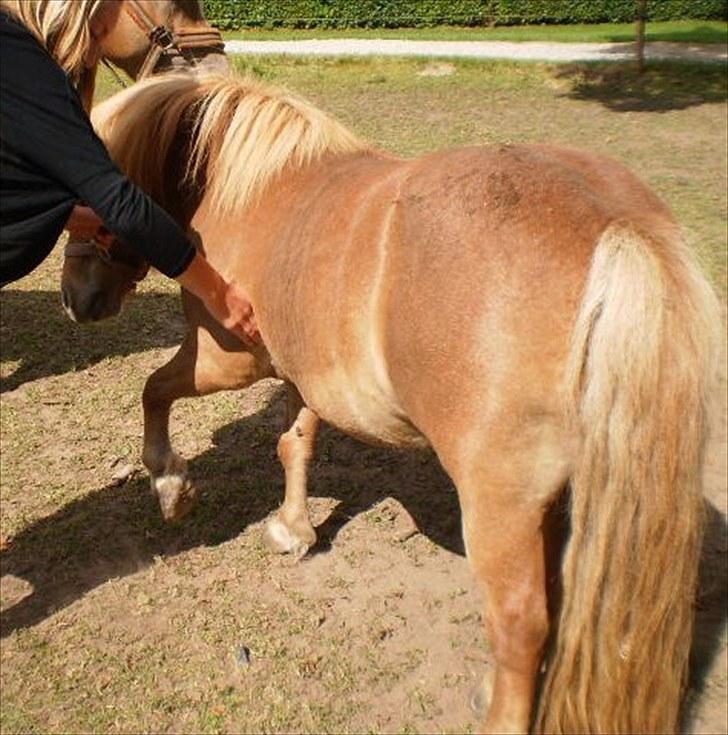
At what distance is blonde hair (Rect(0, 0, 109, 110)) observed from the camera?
2.50 metres

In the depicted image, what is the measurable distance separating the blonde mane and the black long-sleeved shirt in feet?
1.98

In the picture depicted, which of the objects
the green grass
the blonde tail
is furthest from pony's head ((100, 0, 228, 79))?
the green grass

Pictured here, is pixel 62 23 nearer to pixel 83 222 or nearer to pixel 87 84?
pixel 87 84

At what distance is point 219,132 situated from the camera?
313 centimetres

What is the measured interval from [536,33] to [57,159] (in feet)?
72.0

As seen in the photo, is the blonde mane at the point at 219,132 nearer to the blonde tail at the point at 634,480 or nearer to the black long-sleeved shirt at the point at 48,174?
the black long-sleeved shirt at the point at 48,174

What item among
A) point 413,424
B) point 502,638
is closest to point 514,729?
point 502,638

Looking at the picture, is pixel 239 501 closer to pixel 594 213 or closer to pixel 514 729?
pixel 514 729

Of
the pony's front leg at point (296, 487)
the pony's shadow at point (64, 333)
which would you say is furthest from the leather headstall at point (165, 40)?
the pony's shadow at point (64, 333)

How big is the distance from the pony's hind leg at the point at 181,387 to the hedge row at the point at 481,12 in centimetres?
2111

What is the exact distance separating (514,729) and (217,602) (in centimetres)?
142

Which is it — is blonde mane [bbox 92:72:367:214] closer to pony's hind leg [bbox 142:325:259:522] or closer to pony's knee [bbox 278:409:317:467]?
pony's hind leg [bbox 142:325:259:522]

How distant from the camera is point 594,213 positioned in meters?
2.07

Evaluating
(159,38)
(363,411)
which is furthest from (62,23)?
(363,411)
